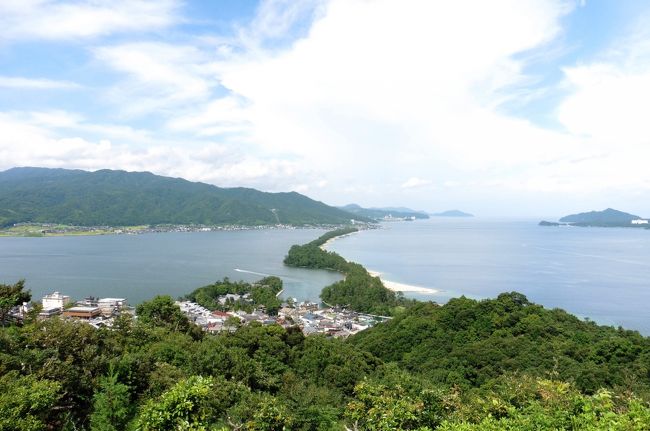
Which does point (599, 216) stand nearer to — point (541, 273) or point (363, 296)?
point (541, 273)

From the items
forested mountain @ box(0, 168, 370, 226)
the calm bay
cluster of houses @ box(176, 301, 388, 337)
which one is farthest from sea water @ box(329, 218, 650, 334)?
forested mountain @ box(0, 168, 370, 226)

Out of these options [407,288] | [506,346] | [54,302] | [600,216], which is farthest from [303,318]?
[600,216]

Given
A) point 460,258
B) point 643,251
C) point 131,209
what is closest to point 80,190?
point 131,209

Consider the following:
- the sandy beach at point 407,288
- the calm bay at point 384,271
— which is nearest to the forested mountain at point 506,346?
the calm bay at point 384,271

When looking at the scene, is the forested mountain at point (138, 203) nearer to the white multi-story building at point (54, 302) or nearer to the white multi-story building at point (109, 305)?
the white multi-story building at point (54, 302)

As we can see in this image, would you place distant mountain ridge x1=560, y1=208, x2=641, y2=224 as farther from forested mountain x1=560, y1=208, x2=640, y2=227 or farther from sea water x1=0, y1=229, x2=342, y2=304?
sea water x1=0, y1=229, x2=342, y2=304

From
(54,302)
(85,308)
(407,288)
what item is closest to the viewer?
(85,308)
